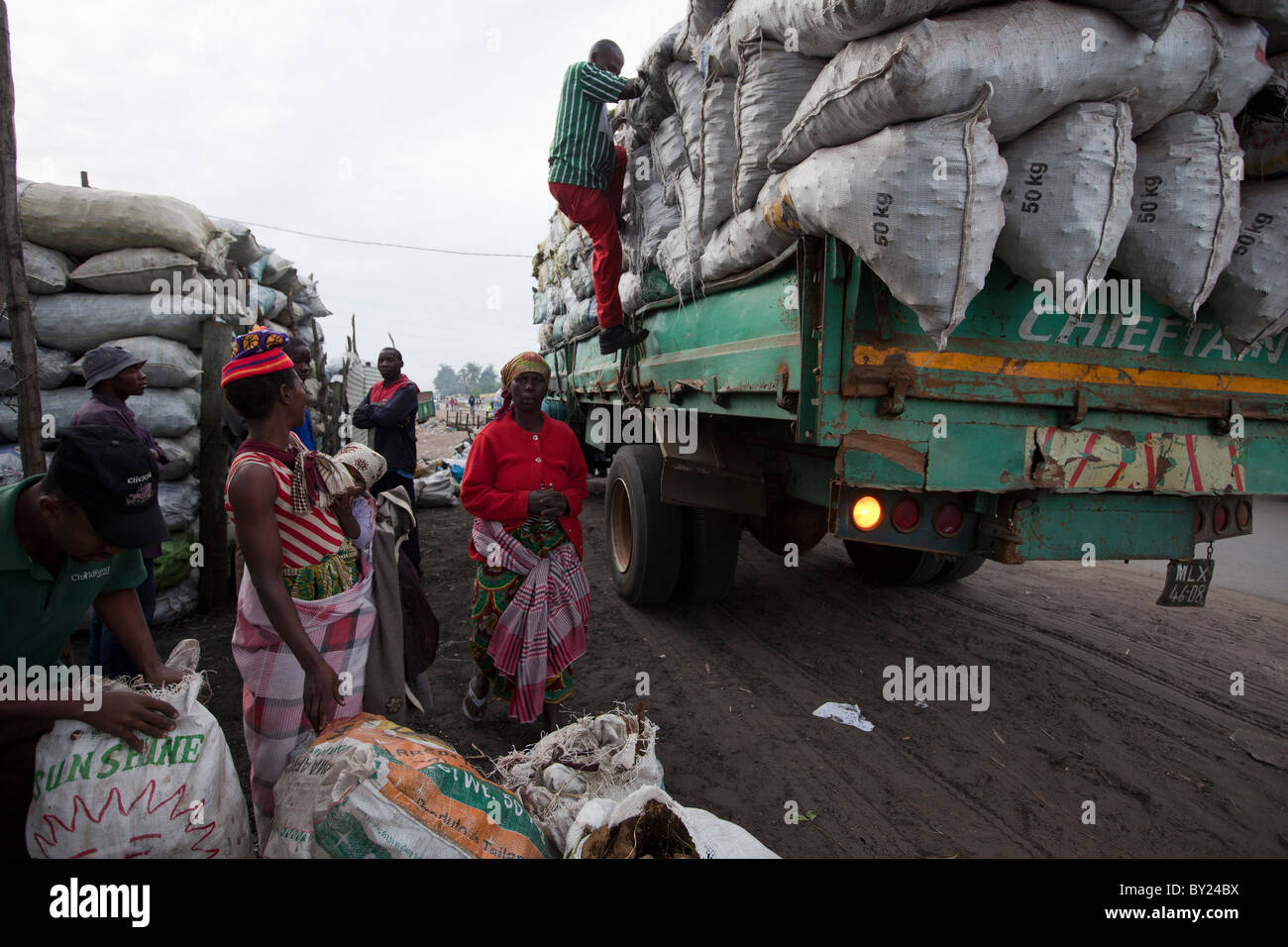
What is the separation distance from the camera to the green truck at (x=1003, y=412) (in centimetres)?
232

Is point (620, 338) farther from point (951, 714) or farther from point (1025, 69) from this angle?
point (951, 714)

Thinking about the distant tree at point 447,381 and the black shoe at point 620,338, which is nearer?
the black shoe at point 620,338

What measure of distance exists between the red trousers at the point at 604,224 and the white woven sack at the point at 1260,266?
2990mm

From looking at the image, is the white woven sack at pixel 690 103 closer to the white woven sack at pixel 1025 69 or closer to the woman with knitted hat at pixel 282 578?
the white woven sack at pixel 1025 69

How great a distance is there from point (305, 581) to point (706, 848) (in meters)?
1.25

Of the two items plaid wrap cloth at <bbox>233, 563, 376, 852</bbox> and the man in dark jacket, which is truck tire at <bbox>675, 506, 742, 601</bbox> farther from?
plaid wrap cloth at <bbox>233, 563, 376, 852</bbox>

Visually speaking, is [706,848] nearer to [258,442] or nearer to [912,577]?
[258,442]

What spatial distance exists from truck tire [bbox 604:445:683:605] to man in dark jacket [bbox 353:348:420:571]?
1478 mm

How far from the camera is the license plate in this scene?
283 cm

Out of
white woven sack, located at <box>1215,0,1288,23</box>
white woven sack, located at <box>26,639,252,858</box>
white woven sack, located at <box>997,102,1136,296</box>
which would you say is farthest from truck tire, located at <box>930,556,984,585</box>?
white woven sack, located at <box>26,639,252,858</box>

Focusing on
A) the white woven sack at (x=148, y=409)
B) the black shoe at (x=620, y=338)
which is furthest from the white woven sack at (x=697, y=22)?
the white woven sack at (x=148, y=409)

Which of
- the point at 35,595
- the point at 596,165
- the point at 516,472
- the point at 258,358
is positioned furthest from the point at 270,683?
the point at 596,165

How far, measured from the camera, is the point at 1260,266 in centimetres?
226
